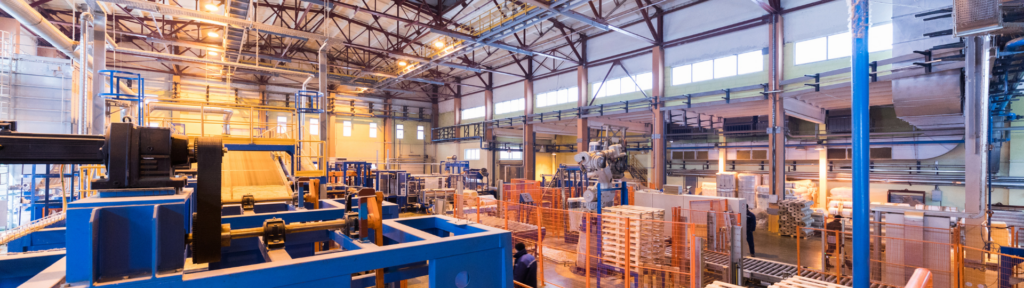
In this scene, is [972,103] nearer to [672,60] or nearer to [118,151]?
[672,60]

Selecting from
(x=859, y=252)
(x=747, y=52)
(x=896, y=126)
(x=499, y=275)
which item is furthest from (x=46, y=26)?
(x=896, y=126)

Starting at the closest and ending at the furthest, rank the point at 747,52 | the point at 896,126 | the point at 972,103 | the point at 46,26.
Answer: the point at 972,103, the point at 46,26, the point at 747,52, the point at 896,126

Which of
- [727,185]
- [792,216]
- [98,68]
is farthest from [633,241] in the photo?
[98,68]

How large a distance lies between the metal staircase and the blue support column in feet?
80.6

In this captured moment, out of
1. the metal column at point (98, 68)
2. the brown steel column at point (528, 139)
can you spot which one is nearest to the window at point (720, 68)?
the brown steel column at point (528, 139)

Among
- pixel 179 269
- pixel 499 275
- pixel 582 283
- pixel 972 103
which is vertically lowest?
pixel 582 283

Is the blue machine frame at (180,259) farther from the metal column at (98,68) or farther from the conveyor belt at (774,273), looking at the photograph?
the metal column at (98,68)

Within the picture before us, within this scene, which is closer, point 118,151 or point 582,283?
point 118,151

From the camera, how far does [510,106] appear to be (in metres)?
28.6

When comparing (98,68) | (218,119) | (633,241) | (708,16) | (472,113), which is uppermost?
(708,16)

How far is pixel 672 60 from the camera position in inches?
750

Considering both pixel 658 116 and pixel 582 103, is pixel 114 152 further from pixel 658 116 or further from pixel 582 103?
pixel 582 103

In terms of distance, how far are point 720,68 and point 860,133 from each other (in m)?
13.4

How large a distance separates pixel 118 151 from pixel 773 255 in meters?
14.8
